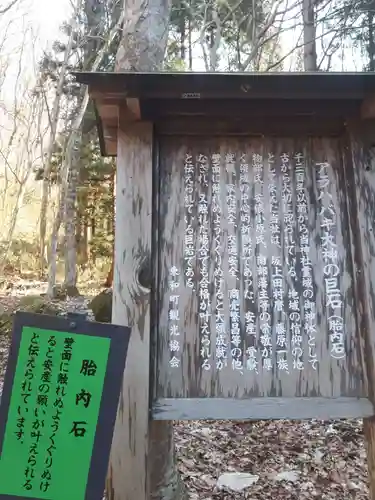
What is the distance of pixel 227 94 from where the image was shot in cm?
210

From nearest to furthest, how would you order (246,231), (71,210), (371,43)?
(246,231) < (371,43) < (71,210)

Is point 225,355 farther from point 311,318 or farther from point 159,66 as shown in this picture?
point 159,66

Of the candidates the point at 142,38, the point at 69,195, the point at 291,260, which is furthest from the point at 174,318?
the point at 69,195

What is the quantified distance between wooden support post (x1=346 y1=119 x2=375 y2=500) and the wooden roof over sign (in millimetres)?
167

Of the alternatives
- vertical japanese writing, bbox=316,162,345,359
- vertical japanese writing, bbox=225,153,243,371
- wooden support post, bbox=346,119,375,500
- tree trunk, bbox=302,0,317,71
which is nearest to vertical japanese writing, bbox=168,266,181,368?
vertical japanese writing, bbox=225,153,243,371

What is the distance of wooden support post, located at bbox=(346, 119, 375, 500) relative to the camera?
2.06m

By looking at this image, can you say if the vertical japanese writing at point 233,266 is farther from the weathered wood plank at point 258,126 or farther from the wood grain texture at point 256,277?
the weathered wood plank at point 258,126

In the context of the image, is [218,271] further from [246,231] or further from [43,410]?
[43,410]

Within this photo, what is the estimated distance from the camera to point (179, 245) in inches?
86.0

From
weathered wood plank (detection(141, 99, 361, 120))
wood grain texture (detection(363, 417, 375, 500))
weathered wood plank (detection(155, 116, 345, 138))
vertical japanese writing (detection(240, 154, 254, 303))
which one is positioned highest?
weathered wood plank (detection(141, 99, 361, 120))

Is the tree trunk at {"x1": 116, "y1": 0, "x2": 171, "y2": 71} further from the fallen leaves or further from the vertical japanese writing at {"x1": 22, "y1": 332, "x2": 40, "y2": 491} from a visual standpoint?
the fallen leaves

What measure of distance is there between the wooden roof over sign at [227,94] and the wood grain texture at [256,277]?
0.49 feet

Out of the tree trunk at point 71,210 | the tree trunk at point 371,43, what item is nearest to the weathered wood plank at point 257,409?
the tree trunk at point 371,43

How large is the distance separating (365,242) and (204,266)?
2.61ft
